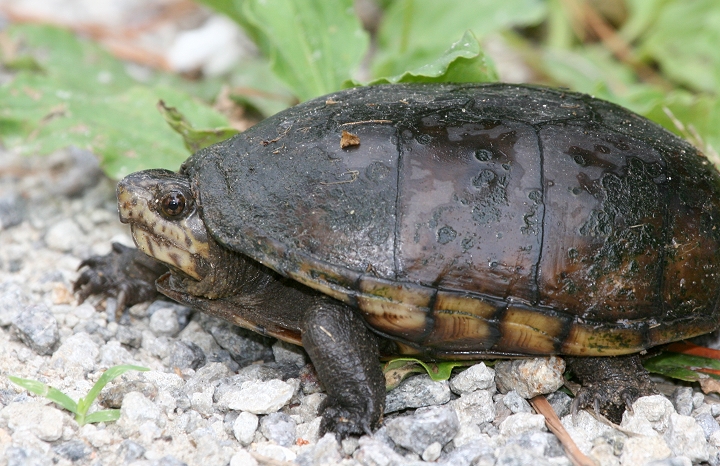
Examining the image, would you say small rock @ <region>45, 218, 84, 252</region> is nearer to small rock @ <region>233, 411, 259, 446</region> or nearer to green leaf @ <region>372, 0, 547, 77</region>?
small rock @ <region>233, 411, 259, 446</region>

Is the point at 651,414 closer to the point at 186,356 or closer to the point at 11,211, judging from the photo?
the point at 186,356

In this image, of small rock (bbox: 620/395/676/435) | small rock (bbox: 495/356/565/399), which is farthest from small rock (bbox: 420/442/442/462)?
small rock (bbox: 620/395/676/435)

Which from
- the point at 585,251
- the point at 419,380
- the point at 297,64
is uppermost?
the point at 297,64

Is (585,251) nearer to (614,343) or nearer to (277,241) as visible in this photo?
(614,343)

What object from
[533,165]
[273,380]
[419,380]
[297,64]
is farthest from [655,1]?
[273,380]

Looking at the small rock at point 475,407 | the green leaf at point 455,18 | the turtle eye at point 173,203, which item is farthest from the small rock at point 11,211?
the small rock at point 475,407

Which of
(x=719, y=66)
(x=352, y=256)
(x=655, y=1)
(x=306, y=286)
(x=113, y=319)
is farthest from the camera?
(x=655, y=1)
